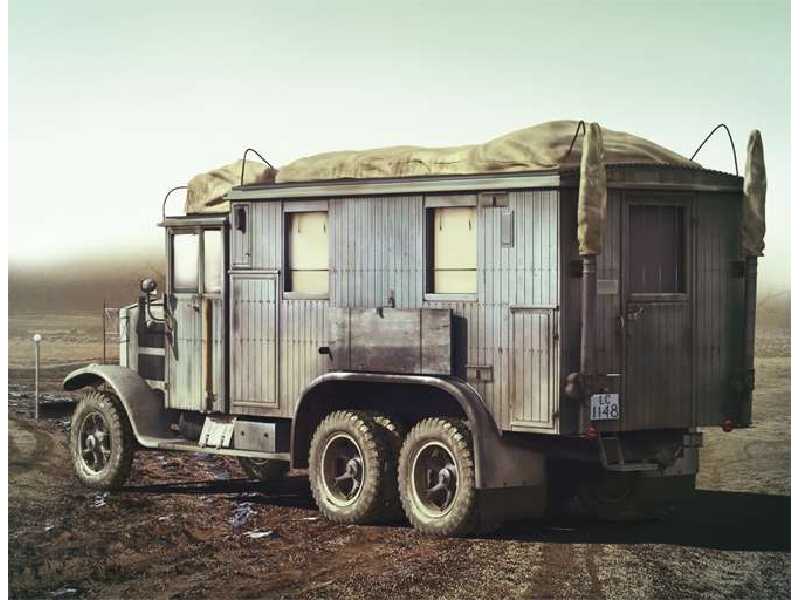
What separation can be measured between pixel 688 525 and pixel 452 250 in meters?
3.38

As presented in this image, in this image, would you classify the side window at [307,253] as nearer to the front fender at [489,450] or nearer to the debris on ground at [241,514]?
the front fender at [489,450]

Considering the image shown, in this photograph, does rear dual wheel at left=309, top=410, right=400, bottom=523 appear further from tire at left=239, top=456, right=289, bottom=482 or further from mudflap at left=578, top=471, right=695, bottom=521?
tire at left=239, top=456, right=289, bottom=482

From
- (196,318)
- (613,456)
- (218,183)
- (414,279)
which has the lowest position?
(613,456)

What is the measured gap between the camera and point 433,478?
14617 millimetres

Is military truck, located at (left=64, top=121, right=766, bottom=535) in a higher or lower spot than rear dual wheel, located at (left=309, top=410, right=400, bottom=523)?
higher

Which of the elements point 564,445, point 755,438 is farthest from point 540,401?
point 755,438

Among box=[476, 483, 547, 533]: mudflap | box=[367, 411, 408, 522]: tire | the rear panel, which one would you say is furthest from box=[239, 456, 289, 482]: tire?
the rear panel

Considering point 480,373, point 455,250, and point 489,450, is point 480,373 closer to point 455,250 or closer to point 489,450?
point 489,450

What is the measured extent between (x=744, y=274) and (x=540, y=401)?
2.27 meters

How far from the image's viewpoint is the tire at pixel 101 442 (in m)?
17.6

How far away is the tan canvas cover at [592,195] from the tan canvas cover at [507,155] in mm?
458

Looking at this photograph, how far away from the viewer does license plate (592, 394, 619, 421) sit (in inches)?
541

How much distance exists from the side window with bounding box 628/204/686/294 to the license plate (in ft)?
3.15

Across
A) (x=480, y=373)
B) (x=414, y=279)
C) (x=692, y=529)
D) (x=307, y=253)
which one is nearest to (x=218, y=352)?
(x=307, y=253)
